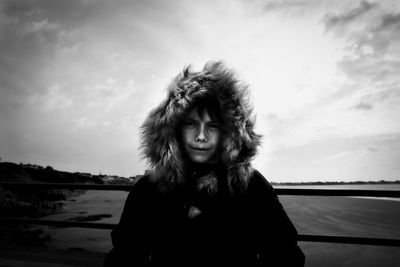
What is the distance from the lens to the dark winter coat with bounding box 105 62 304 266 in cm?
126

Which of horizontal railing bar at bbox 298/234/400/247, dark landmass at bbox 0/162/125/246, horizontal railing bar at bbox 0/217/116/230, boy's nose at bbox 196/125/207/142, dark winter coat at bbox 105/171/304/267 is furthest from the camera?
dark landmass at bbox 0/162/125/246

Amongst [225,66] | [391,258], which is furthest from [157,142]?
[391,258]

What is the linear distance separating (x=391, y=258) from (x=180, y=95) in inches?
367

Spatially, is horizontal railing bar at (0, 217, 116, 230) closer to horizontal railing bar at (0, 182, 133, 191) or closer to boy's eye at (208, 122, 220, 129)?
horizontal railing bar at (0, 182, 133, 191)

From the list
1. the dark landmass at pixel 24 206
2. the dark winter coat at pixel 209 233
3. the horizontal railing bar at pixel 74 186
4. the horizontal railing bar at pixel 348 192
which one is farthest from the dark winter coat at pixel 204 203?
the dark landmass at pixel 24 206

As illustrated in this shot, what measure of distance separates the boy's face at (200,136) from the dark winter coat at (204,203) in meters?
0.05

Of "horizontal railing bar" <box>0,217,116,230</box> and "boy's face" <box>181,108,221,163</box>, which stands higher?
"boy's face" <box>181,108,221,163</box>

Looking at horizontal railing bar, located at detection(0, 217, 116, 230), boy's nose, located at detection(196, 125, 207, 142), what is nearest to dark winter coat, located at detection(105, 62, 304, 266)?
boy's nose, located at detection(196, 125, 207, 142)

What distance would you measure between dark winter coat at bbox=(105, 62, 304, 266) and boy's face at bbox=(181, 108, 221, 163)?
5 centimetres

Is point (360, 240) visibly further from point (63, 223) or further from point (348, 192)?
point (63, 223)

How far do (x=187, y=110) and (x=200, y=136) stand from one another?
0.18 metres

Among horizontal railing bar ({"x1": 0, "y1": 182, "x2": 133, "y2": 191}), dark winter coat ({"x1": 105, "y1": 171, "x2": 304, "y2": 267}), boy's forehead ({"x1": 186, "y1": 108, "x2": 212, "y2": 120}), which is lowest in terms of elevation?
dark winter coat ({"x1": 105, "y1": 171, "x2": 304, "y2": 267})

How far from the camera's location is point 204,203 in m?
1.37

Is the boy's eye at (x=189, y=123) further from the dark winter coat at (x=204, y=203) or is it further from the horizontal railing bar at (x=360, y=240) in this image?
the horizontal railing bar at (x=360, y=240)
